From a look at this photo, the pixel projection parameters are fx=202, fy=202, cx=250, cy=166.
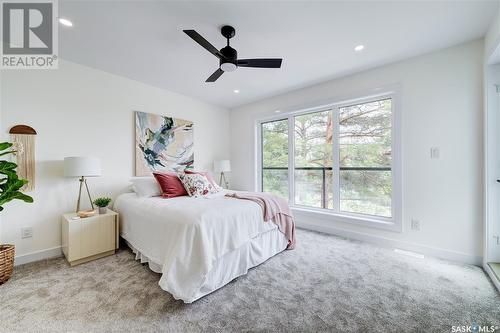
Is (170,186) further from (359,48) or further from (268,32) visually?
(359,48)

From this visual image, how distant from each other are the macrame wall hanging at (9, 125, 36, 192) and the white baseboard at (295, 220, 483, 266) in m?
3.88

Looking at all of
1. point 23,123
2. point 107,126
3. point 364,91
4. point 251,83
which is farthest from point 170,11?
point 364,91

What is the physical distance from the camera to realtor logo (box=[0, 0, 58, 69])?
1810 millimetres

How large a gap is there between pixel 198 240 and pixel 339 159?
8.67 feet

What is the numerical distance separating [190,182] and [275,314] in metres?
1.92

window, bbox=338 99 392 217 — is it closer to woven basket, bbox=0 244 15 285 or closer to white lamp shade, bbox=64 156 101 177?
white lamp shade, bbox=64 156 101 177

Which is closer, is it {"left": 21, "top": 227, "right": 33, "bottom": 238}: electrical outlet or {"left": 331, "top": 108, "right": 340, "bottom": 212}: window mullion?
{"left": 21, "top": 227, "right": 33, "bottom": 238}: electrical outlet

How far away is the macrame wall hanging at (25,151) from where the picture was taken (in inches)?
89.7

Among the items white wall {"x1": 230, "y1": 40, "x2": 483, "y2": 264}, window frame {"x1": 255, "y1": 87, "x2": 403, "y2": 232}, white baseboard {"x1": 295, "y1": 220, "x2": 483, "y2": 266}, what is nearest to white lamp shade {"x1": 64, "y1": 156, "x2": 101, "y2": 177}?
window frame {"x1": 255, "y1": 87, "x2": 403, "y2": 232}

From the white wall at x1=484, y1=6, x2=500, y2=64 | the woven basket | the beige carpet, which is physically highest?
the white wall at x1=484, y1=6, x2=500, y2=64

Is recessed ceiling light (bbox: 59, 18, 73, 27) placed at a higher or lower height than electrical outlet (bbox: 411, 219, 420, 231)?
higher

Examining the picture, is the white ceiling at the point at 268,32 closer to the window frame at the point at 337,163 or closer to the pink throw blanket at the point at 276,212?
the window frame at the point at 337,163

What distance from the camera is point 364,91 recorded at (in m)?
2.98

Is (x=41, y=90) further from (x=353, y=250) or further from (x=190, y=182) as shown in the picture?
(x=353, y=250)
